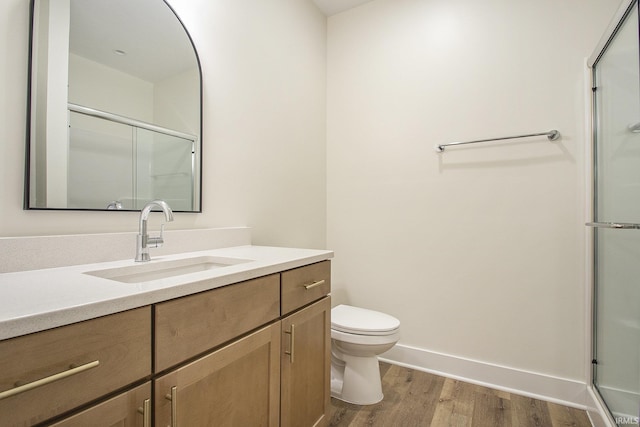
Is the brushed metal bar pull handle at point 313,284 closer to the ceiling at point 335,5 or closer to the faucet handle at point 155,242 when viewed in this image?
the faucet handle at point 155,242

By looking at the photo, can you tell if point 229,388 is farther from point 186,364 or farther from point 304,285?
point 304,285

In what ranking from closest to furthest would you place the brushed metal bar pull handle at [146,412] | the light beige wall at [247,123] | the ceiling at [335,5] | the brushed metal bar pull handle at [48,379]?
1. the brushed metal bar pull handle at [48,379]
2. the brushed metal bar pull handle at [146,412]
3. the light beige wall at [247,123]
4. the ceiling at [335,5]

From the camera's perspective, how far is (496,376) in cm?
189

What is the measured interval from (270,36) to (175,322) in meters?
1.79

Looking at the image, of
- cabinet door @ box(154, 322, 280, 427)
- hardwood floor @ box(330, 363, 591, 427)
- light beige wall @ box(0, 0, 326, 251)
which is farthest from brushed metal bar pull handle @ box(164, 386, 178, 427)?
hardwood floor @ box(330, 363, 591, 427)

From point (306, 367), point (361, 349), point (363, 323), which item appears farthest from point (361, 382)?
point (306, 367)

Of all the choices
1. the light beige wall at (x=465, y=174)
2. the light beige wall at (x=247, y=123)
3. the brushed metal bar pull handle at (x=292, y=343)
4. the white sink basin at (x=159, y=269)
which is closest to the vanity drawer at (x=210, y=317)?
the brushed metal bar pull handle at (x=292, y=343)

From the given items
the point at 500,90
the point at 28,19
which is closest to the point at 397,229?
the point at 500,90

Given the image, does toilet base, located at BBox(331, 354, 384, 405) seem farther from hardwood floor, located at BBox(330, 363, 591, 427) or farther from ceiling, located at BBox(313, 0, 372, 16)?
ceiling, located at BBox(313, 0, 372, 16)

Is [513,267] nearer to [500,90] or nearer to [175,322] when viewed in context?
[500,90]

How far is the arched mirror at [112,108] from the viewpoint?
1002 millimetres

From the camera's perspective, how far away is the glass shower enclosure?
1290mm

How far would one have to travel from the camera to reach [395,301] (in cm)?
222

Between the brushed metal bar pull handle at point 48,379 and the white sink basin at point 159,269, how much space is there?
43 cm
